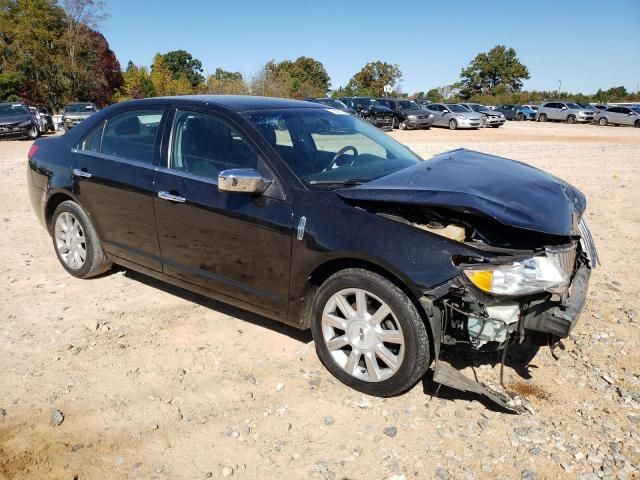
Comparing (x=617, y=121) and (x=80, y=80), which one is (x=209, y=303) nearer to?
(x=617, y=121)

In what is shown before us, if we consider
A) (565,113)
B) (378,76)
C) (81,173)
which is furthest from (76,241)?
(378,76)

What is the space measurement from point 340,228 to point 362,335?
25.7 inches

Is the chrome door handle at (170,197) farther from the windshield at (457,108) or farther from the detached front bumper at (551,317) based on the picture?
the windshield at (457,108)

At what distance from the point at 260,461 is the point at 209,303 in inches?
78.9

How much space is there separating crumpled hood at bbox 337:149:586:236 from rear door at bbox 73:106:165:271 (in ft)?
5.60

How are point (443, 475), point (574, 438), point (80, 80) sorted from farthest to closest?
point (80, 80) → point (574, 438) → point (443, 475)

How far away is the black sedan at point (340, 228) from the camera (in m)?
2.86

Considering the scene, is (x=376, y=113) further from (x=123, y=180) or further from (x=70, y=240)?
(x=123, y=180)

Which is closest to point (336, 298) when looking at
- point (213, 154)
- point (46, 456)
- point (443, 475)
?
point (443, 475)

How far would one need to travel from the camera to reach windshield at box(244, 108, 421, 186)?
11.6ft

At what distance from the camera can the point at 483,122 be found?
30109mm

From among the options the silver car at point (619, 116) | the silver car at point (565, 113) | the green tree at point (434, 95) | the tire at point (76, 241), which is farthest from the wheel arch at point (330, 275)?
the green tree at point (434, 95)

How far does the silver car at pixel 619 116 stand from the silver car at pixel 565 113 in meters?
0.70

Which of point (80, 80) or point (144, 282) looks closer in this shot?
point (144, 282)
